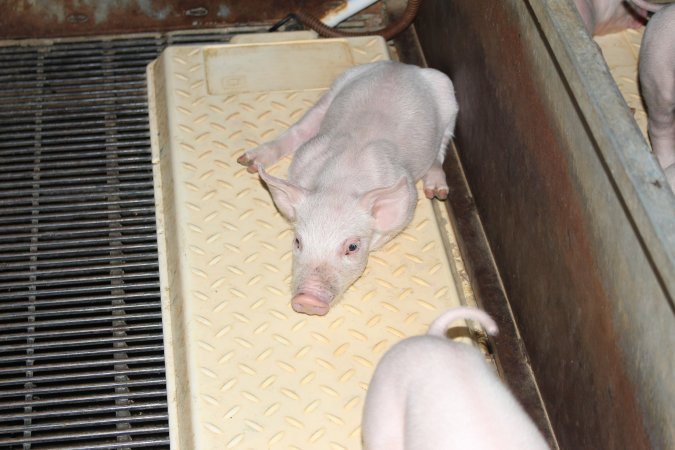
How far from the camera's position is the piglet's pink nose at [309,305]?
3.08m

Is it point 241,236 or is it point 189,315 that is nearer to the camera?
point 189,315

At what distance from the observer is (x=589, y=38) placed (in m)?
2.75

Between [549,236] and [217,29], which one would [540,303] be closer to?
[549,236]

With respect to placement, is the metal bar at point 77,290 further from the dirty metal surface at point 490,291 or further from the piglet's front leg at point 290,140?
the dirty metal surface at point 490,291

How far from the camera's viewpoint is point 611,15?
4.25 metres

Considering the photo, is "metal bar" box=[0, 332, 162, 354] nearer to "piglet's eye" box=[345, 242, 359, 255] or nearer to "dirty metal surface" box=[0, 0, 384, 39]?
"piglet's eye" box=[345, 242, 359, 255]

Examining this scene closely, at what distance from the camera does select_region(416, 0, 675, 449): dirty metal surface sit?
2.32 m

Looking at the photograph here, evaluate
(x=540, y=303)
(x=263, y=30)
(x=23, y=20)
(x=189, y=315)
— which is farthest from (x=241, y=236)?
(x=23, y=20)

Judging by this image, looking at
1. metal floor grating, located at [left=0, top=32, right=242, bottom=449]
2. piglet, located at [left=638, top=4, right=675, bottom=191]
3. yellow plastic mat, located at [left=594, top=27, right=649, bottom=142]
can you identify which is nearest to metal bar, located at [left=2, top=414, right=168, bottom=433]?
metal floor grating, located at [left=0, top=32, right=242, bottom=449]

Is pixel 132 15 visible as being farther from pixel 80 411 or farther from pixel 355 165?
pixel 80 411

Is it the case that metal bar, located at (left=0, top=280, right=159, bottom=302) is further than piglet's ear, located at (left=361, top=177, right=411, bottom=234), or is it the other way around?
metal bar, located at (left=0, top=280, right=159, bottom=302)

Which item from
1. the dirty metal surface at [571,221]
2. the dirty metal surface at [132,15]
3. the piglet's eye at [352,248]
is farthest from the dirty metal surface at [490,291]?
the dirty metal surface at [132,15]

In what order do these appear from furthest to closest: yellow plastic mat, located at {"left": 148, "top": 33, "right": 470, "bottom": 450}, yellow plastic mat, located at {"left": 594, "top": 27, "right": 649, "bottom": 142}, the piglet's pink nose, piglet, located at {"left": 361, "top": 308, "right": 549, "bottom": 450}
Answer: yellow plastic mat, located at {"left": 594, "top": 27, "right": 649, "bottom": 142} → the piglet's pink nose → yellow plastic mat, located at {"left": 148, "top": 33, "right": 470, "bottom": 450} → piglet, located at {"left": 361, "top": 308, "right": 549, "bottom": 450}

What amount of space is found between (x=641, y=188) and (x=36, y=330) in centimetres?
205
